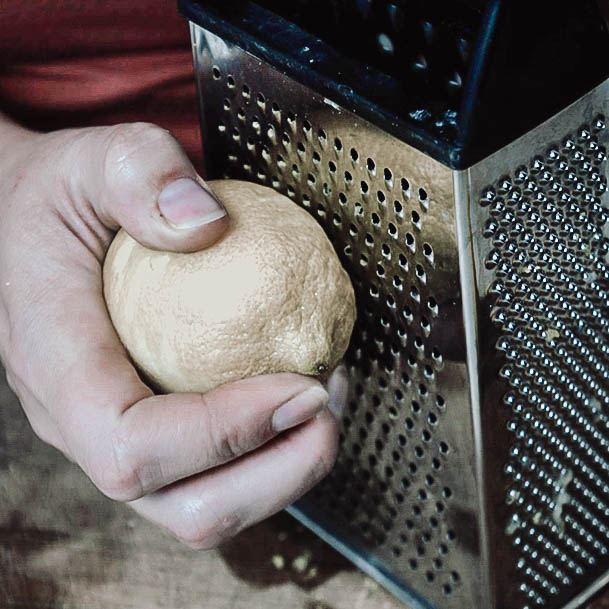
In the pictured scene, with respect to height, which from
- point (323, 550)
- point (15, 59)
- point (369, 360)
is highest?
A: point (15, 59)

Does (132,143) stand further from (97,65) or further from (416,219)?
(97,65)

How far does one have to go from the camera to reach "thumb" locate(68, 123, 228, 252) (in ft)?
2.19

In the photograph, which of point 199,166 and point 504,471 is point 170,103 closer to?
point 199,166

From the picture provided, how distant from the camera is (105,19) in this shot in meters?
0.99

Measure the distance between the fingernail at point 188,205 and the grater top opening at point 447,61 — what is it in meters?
0.10

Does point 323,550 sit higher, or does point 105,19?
→ point 105,19

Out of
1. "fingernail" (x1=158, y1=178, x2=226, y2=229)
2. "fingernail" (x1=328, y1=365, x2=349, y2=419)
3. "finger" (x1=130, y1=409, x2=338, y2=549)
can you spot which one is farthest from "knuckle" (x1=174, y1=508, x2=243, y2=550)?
"fingernail" (x1=158, y1=178, x2=226, y2=229)

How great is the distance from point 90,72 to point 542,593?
0.65 meters

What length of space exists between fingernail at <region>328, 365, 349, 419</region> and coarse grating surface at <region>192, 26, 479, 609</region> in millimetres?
38

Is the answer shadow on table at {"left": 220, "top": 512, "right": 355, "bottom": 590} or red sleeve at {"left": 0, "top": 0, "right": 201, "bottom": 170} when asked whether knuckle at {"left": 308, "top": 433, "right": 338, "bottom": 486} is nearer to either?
shadow on table at {"left": 220, "top": 512, "right": 355, "bottom": 590}

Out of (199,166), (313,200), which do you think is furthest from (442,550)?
(199,166)

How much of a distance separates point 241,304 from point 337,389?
145 millimetres

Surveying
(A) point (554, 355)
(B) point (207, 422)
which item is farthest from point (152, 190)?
(A) point (554, 355)

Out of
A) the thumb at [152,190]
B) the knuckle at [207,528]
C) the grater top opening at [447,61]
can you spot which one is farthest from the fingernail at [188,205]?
the knuckle at [207,528]
